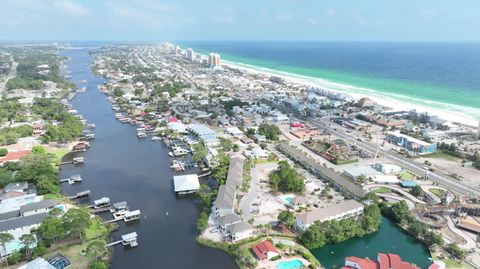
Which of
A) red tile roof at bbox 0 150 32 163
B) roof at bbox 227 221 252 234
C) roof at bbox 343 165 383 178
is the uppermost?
roof at bbox 343 165 383 178

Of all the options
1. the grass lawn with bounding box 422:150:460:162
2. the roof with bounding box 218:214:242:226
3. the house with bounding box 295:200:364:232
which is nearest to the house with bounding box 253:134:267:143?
the house with bounding box 295:200:364:232

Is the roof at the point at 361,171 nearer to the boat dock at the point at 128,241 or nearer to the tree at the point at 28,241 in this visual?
the boat dock at the point at 128,241

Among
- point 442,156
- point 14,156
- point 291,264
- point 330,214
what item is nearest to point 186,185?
point 330,214

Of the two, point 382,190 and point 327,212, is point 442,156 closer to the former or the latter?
point 382,190

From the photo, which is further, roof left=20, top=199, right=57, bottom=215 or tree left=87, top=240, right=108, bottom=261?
roof left=20, top=199, right=57, bottom=215

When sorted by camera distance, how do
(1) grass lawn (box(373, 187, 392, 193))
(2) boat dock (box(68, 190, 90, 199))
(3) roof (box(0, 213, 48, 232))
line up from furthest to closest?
(1) grass lawn (box(373, 187, 392, 193)), (2) boat dock (box(68, 190, 90, 199)), (3) roof (box(0, 213, 48, 232))

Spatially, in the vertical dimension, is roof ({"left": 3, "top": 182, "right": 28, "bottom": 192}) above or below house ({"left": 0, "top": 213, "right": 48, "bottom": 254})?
below

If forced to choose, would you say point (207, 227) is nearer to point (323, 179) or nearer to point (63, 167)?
point (323, 179)

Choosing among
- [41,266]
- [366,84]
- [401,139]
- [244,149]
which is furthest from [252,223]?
[366,84]

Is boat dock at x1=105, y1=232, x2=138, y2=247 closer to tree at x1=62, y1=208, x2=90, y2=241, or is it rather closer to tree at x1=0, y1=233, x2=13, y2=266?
tree at x1=62, y1=208, x2=90, y2=241

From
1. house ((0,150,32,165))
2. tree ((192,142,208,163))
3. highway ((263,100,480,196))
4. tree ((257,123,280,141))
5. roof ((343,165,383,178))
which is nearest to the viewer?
highway ((263,100,480,196))
